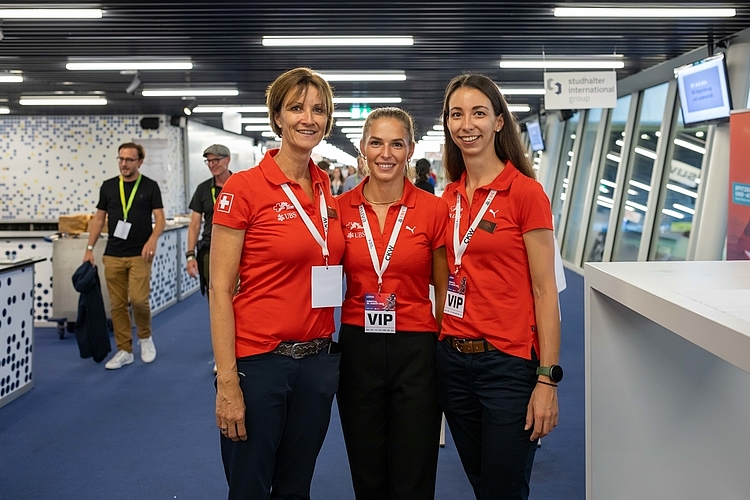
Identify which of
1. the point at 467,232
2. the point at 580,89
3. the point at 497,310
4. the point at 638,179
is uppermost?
the point at 580,89

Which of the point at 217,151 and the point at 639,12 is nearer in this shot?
the point at 217,151

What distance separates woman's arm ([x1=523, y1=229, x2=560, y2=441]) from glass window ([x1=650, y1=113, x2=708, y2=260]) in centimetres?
784

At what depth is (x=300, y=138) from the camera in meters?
1.95

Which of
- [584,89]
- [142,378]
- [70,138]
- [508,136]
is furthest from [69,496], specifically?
[70,138]

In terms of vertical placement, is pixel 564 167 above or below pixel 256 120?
below

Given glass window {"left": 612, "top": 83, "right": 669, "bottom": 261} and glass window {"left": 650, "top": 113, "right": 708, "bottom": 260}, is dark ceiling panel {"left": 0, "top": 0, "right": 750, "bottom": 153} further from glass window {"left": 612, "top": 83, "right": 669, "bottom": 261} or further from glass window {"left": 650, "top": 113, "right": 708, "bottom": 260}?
glass window {"left": 612, "top": 83, "right": 669, "bottom": 261}

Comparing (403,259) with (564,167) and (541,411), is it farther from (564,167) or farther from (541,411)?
(564,167)

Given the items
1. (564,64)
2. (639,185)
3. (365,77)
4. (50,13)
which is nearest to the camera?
(50,13)

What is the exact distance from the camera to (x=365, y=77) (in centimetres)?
978

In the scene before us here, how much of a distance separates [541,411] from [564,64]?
7.73 m

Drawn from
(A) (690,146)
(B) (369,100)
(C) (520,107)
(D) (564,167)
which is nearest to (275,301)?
(A) (690,146)

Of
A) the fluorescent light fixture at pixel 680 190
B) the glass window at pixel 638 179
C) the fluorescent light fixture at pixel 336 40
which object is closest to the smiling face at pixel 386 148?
the fluorescent light fixture at pixel 336 40

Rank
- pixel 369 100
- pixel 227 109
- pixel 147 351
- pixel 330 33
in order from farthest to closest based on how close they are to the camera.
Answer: pixel 227 109
pixel 369 100
pixel 330 33
pixel 147 351

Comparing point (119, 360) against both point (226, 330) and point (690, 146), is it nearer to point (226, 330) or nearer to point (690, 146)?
point (226, 330)
